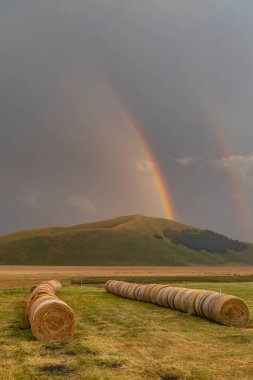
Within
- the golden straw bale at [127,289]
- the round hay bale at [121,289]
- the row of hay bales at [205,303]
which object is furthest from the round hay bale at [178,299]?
the round hay bale at [121,289]

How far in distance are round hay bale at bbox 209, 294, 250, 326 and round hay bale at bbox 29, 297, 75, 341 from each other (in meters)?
7.25

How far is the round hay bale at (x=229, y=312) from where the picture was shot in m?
20.2

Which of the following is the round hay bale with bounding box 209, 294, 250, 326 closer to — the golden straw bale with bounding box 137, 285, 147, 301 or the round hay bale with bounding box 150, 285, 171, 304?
the round hay bale with bounding box 150, 285, 171, 304

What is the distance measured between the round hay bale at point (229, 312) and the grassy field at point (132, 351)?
50 cm

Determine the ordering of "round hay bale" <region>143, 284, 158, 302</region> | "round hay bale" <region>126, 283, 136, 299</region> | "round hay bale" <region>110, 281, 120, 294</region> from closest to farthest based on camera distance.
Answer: "round hay bale" <region>143, 284, 158, 302</region>
"round hay bale" <region>126, 283, 136, 299</region>
"round hay bale" <region>110, 281, 120, 294</region>

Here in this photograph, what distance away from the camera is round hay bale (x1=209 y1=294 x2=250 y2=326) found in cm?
2025

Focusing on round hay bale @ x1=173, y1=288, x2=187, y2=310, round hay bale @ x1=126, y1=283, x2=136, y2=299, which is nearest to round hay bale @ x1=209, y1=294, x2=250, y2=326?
round hay bale @ x1=173, y1=288, x2=187, y2=310

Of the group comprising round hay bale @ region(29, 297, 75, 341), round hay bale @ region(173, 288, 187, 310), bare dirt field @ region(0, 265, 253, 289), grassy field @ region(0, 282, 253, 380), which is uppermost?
bare dirt field @ region(0, 265, 253, 289)

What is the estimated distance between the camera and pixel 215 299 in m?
21.0

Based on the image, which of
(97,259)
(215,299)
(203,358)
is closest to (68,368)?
(203,358)

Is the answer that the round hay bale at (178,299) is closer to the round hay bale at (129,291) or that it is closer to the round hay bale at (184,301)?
the round hay bale at (184,301)

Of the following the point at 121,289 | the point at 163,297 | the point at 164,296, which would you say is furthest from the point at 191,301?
the point at 121,289

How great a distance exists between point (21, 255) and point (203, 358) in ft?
632

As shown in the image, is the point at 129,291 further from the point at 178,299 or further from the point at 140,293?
the point at 178,299
